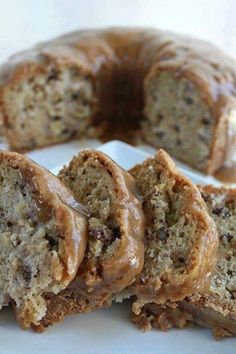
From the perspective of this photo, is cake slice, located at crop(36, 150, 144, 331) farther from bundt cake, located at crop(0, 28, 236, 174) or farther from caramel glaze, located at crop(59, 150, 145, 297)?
bundt cake, located at crop(0, 28, 236, 174)

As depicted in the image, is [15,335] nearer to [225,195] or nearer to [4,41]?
[225,195]

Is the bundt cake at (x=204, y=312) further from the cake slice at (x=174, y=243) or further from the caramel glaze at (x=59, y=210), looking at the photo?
the caramel glaze at (x=59, y=210)

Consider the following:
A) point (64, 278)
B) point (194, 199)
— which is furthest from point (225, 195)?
point (64, 278)

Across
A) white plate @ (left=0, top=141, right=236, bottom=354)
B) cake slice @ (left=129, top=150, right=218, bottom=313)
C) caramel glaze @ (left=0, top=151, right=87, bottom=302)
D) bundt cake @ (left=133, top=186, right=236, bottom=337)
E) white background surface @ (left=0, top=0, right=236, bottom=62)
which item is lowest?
white background surface @ (left=0, top=0, right=236, bottom=62)

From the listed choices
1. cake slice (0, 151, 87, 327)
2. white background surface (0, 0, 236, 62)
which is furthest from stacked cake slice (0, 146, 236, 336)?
white background surface (0, 0, 236, 62)

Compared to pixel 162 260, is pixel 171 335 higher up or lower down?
lower down

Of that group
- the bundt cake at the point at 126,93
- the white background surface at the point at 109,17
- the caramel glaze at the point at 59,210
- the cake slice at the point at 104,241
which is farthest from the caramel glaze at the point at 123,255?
the white background surface at the point at 109,17
